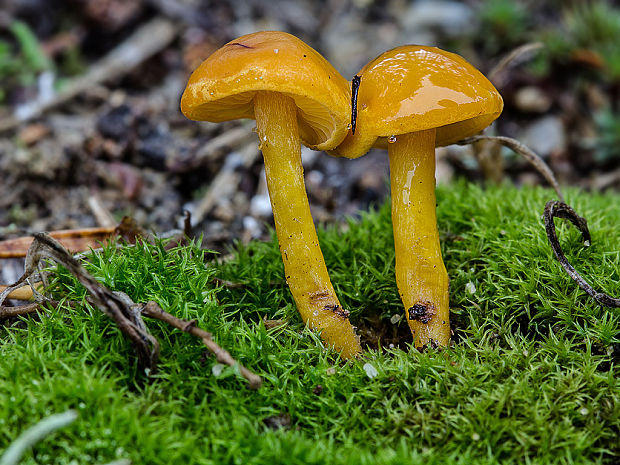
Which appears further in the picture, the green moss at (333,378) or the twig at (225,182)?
the twig at (225,182)

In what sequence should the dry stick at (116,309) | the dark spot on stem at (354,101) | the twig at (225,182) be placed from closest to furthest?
the dry stick at (116,309) → the dark spot on stem at (354,101) → the twig at (225,182)

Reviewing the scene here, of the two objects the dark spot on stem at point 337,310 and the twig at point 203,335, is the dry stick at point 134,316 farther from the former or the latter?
the dark spot on stem at point 337,310

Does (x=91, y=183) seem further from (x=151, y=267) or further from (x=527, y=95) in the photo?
(x=527, y=95)

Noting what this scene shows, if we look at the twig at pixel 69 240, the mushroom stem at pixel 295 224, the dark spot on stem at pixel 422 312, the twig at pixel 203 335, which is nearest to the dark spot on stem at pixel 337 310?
the mushroom stem at pixel 295 224

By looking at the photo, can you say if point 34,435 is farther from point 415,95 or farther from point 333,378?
point 415,95

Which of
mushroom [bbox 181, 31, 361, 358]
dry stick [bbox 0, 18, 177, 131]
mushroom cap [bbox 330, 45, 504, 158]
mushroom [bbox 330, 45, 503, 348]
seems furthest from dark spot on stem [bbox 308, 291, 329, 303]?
dry stick [bbox 0, 18, 177, 131]
